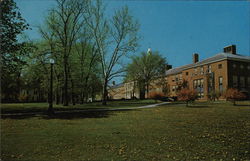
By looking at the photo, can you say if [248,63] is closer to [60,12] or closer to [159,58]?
[159,58]

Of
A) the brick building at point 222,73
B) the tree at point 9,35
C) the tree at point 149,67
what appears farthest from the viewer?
the tree at point 149,67

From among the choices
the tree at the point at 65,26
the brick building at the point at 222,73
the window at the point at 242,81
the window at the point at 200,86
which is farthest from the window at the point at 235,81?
the tree at the point at 65,26

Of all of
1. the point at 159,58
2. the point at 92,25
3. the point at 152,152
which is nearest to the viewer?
the point at 152,152

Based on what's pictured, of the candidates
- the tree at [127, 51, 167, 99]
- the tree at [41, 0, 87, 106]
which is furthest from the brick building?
the tree at [41, 0, 87, 106]

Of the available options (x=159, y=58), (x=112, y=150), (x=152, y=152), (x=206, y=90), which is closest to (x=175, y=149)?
(x=152, y=152)

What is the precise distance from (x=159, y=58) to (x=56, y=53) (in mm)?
32353

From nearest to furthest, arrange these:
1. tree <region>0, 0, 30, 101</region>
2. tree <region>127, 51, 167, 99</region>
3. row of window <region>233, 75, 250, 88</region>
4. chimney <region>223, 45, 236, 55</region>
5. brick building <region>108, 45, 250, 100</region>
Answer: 1. tree <region>0, 0, 30, 101</region>
2. brick building <region>108, 45, 250, 100</region>
3. row of window <region>233, 75, 250, 88</region>
4. chimney <region>223, 45, 236, 55</region>
5. tree <region>127, 51, 167, 99</region>

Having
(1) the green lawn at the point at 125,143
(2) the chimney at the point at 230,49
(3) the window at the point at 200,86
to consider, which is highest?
(2) the chimney at the point at 230,49

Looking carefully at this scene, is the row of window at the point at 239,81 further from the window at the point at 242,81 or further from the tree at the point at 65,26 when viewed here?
the tree at the point at 65,26

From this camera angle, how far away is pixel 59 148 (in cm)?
733

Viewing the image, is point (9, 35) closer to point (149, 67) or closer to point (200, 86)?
point (149, 67)

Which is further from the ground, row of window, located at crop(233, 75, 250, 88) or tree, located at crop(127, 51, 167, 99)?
tree, located at crop(127, 51, 167, 99)

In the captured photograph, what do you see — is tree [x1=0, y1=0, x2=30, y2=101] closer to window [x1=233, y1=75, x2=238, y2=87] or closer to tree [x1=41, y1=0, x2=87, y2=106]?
tree [x1=41, y1=0, x2=87, y2=106]

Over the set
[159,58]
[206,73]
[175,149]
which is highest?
[159,58]
